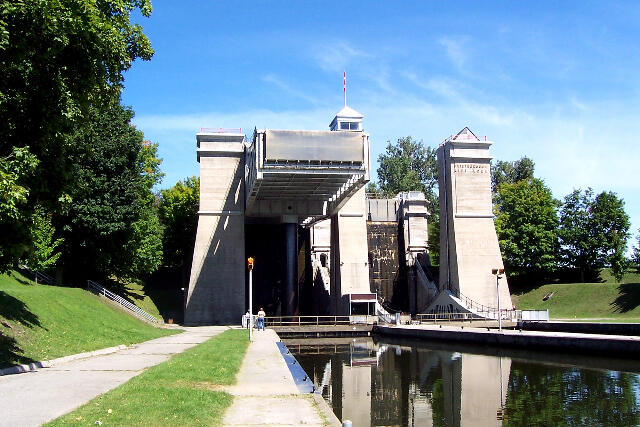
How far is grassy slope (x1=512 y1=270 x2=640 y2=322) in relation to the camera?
163 ft

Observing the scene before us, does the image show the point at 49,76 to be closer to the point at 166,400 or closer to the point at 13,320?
the point at 166,400

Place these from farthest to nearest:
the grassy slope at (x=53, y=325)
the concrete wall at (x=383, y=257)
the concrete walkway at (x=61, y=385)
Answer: the concrete wall at (x=383, y=257)
the grassy slope at (x=53, y=325)
the concrete walkway at (x=61, y=385)

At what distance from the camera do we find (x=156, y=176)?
59.3 metres

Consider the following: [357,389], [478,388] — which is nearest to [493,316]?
[478,388]

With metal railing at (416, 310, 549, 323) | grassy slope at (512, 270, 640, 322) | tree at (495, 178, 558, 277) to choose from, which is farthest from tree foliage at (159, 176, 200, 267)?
grassy slope at (512, 270, 640, 322)

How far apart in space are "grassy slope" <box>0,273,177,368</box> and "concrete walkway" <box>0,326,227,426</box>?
1228mm

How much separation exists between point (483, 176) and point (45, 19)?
153ft

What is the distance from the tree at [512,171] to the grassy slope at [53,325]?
211ft

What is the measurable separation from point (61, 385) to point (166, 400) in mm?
4122

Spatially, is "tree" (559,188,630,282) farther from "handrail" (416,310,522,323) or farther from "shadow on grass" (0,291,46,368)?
"shadow on grass" (0,291,46,368)

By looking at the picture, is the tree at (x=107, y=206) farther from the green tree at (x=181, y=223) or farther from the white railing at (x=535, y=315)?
the white railing at (x=535, y=315)

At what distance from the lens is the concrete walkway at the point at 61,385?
1027 centimetres

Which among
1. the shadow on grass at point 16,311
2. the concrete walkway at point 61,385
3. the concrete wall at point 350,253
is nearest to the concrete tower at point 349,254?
the concrete wall at point 350,253

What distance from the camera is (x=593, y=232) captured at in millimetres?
60875
